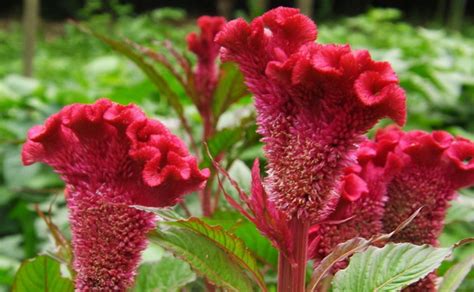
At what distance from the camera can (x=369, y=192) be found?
1.14 m

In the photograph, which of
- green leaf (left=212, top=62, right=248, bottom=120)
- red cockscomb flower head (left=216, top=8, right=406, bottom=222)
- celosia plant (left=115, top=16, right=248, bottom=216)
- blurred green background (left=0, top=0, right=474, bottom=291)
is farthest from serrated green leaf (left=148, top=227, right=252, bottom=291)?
green leaf (left=212, top=62, right=248, bottom=120)

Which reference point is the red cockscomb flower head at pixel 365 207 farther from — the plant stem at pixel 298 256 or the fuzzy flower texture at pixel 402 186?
the plant stem at pixel 298 256

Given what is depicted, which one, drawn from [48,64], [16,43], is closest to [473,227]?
[48,64]

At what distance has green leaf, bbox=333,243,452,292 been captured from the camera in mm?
981

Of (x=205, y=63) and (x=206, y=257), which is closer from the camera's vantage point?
(x=206, y=257)

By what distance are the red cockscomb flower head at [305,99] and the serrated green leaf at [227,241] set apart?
0.30 ft

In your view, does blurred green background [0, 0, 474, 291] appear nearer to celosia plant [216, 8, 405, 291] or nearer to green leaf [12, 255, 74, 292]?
green leaf [12, 255, 74, 292]

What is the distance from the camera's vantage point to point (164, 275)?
1.23 m

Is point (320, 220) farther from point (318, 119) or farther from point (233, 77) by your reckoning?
point (233, 77)

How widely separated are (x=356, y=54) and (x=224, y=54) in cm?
18

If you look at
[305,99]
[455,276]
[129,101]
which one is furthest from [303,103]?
[129,101]

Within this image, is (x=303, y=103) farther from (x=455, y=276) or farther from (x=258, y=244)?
(x=258, y=244)

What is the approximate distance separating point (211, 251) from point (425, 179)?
0.37 m

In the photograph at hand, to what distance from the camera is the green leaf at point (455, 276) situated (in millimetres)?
1141
